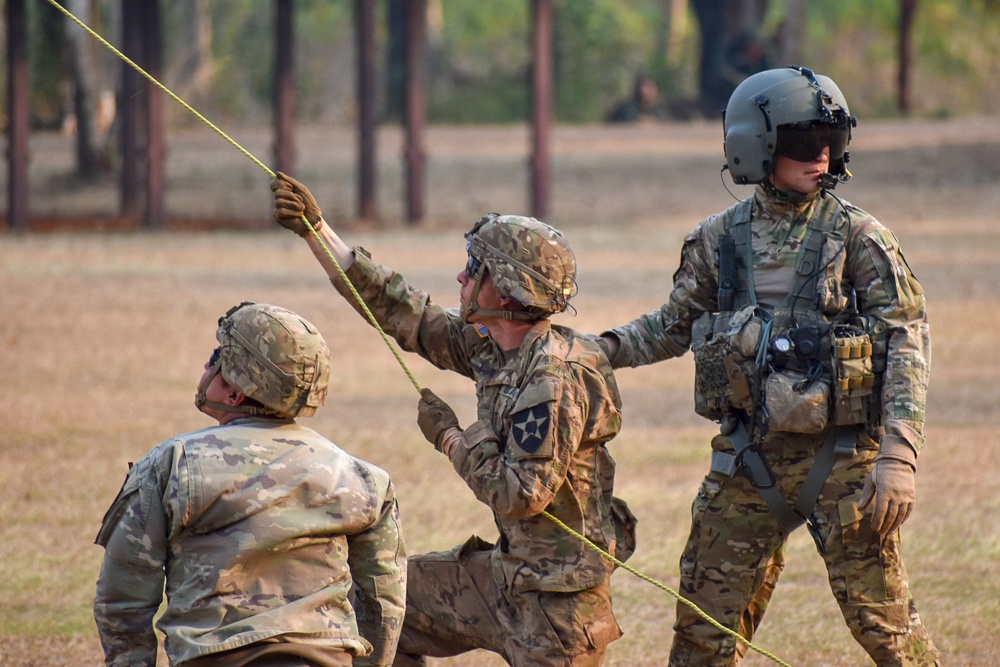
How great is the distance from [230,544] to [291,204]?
3.87 feet

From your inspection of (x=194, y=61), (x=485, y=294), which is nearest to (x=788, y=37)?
(x=194, y=61)

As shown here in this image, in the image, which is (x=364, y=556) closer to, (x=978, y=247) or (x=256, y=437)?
(x=256, y=437)

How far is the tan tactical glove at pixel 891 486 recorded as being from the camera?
4133 millimetres

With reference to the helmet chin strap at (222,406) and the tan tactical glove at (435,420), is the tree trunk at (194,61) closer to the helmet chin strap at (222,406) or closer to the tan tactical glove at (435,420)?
the tan tactical glove at (435,420)

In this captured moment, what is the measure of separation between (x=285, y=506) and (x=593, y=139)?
25001 millimetres

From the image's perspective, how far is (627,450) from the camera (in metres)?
9.29

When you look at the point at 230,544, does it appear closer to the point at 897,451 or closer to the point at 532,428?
the point at 532,428

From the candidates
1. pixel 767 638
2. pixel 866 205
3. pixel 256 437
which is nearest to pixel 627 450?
pixel 767 638

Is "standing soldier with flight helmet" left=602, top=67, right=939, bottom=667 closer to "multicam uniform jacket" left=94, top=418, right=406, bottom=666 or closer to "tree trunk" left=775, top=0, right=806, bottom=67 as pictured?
"multicam uniform jacket" left=94, top=418, right=406, bottom=666

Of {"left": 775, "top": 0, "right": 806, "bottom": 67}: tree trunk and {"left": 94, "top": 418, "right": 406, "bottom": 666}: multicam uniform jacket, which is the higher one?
{"left": 775, "top": 0, "right": 806, "bottom": 67}: tree trunk

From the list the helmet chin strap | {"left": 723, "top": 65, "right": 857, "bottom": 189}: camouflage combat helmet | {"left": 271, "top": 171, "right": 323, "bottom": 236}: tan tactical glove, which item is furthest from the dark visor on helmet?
the helmet chin strap

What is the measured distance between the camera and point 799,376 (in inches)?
172

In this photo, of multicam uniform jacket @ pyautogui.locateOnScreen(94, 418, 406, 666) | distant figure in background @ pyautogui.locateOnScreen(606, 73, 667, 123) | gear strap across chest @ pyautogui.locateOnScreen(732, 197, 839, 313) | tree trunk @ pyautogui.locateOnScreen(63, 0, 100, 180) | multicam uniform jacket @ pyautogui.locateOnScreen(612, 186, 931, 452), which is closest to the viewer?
multicam uniform jacket @ pyautogui.locateOnScreen(94, 418, 406, 666)

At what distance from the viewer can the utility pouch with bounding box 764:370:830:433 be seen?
170 inches
